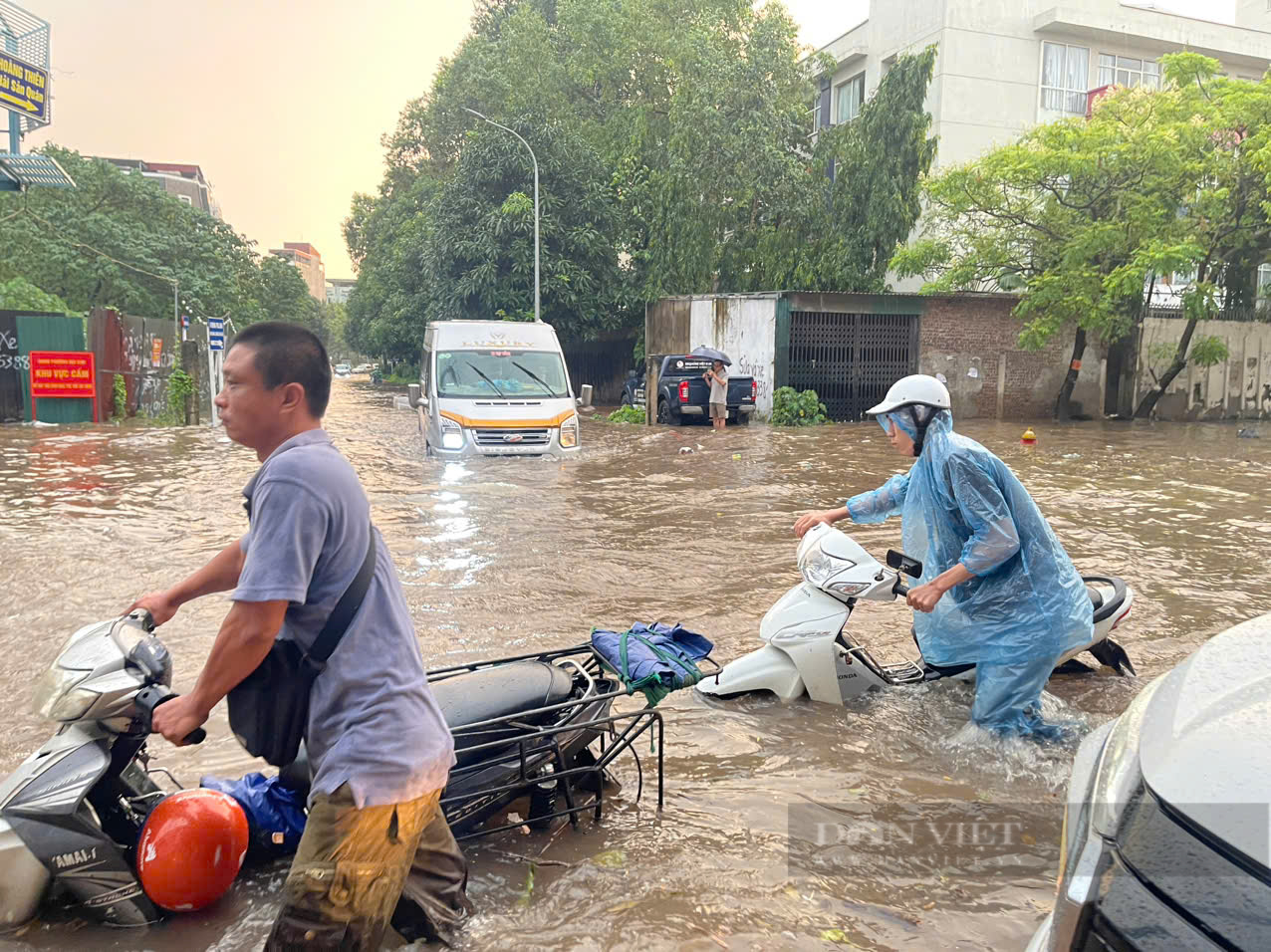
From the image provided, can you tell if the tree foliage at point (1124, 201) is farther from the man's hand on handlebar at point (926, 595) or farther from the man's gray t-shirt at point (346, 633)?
the man's gray t-shirt at point (346, 633)

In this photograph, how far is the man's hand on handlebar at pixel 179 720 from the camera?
7.32ft

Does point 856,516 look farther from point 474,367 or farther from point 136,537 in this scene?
point 474,367

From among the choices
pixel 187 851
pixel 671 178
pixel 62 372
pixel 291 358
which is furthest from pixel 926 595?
pixel 671 178

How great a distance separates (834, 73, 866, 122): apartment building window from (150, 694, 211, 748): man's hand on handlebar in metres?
34.2

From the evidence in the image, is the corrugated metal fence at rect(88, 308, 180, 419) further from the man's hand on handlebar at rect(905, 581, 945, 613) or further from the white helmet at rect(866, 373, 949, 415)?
the man's hand on handlebar at rect(905, 581, 945, 613)

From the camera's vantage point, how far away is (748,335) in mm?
23047

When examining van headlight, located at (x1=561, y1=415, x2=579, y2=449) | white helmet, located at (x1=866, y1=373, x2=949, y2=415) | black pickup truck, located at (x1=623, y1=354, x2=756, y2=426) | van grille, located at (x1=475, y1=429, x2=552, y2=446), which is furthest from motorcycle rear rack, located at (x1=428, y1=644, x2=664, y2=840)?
black pickup truck, located at (x1=623, y1=354, x2=756, y2=426)

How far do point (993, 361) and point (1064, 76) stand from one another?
40.7 feet

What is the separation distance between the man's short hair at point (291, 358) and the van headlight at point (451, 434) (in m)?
10.2

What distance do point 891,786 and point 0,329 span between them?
68.2 ft

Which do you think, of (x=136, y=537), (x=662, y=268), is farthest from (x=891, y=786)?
(x=662, y=268)

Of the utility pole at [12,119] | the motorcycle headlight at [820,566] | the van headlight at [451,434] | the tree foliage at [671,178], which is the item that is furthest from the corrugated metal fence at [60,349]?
the motorcycle headlight at [820,566]

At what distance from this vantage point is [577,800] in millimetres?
3473

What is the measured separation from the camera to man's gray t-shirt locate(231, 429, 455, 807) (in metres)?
2.15
